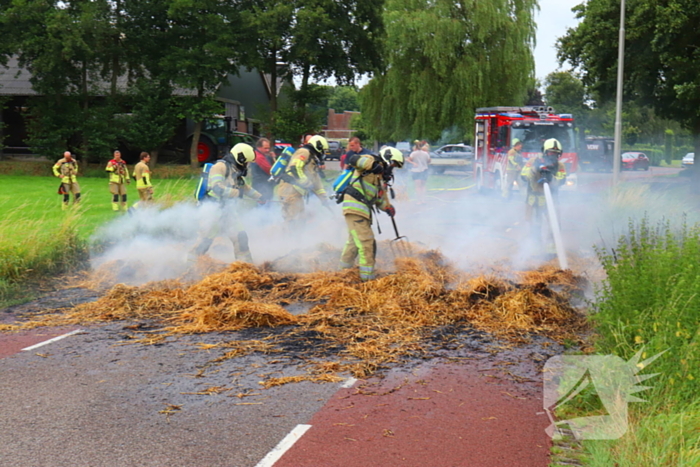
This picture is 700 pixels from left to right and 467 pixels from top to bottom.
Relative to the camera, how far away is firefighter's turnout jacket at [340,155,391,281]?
29.0 ft

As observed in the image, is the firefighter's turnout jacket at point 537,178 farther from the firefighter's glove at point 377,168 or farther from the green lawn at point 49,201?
the green lawn at point 49,201

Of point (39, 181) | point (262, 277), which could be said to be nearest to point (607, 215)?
point (262, 277)

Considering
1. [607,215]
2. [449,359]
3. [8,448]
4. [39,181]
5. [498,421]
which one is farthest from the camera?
[39,181]

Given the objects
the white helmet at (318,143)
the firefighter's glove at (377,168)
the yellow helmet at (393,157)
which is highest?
the white helmet at (318,143)

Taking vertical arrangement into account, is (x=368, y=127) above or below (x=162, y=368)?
above

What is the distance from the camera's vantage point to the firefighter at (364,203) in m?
8.87

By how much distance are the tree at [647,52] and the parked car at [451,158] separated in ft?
21.4

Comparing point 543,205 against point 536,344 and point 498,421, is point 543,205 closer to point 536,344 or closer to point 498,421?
point 536,344

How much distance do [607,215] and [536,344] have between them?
305 inches

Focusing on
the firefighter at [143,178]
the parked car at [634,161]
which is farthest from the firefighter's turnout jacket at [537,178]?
the parked car at [634,161]

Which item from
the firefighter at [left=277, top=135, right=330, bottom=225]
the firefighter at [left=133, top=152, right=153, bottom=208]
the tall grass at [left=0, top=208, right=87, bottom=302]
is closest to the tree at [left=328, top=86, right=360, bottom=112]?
the firefighter at [left=133, top=152, right=153, bottom=208]

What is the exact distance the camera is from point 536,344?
255 inches

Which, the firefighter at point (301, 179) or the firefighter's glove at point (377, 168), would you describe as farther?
the firefighter at point (301, 179)

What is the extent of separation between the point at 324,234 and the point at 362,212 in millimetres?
3731
